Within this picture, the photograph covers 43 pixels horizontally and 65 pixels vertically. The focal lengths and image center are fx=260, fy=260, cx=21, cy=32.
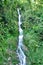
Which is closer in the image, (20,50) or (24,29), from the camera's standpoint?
(20,50)

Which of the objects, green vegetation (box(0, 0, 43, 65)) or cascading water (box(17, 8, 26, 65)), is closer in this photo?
cascading water (box(17, 8, 26, 65))

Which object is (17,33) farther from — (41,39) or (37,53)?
(37,53)

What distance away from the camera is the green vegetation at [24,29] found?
1021cm

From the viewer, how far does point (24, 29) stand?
1295cm

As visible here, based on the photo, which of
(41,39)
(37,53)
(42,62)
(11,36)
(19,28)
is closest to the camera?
(42,62)

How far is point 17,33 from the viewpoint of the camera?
12992 mm

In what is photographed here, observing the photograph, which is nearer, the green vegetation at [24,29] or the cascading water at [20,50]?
the cascading water at [20,50]

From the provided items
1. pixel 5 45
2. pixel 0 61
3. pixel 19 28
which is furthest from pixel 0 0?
pixel 0 61

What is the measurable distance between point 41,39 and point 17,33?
234 centimetres

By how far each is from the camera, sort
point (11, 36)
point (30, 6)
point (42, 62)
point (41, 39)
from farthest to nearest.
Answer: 1. point (30, 6)
2. point (11, 36)
3. point (41, 39)
4. point (42, 62)

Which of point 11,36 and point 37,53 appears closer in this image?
point 37,53

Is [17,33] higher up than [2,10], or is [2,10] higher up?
[2,10]

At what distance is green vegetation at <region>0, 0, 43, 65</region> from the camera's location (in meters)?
10.2

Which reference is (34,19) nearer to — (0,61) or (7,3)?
(7,3)
